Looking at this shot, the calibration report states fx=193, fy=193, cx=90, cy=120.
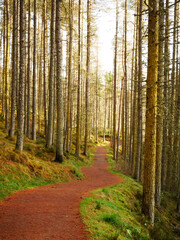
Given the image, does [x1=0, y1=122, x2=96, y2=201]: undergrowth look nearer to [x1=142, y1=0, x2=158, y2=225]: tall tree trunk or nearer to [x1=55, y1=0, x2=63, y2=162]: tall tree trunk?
[x1=55, y1=0, x2=63, y2=162]: tall tree trunk

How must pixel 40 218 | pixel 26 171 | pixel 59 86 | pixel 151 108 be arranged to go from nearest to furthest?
pixel 40 218, pixel 151 108, pixel 26 171, pixel 59 86

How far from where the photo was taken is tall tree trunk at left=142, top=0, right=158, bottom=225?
699 cm

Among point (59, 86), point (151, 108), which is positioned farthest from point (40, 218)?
point (59, 86)

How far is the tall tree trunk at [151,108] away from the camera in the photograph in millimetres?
6988

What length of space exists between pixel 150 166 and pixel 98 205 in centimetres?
260

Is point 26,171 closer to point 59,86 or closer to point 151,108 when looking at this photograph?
point 59,86

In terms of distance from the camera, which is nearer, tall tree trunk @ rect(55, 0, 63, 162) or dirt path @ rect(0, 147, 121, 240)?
dirt path @ rect(0, 147, 121, 240)

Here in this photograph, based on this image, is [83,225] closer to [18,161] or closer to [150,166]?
[150,166]

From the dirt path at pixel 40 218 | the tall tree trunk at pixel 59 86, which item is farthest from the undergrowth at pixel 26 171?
the tall tree trunk at pixel 59 86

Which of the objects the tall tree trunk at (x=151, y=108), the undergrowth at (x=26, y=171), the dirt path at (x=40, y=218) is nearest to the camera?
the dirt path at (x=40, y=218)

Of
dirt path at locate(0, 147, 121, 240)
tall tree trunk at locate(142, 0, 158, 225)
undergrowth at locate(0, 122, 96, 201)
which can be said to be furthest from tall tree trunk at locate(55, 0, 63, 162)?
tall tree trunk at locate(142, 0, 158, 225)

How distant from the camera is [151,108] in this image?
23.2 ft

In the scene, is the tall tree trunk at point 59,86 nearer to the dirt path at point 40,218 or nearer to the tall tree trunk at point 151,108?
the dirt path at point 40,218

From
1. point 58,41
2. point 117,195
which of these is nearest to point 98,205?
point 117,195
